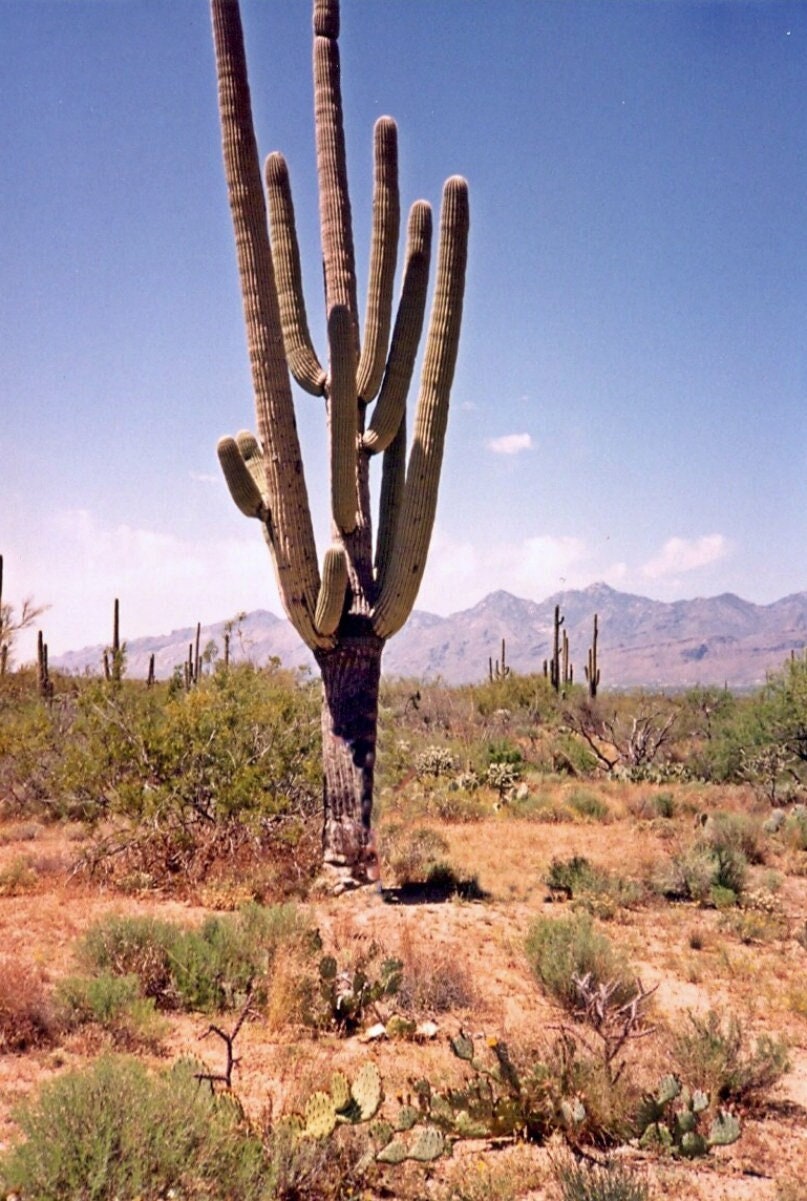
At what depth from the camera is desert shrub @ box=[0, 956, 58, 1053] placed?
496 cm

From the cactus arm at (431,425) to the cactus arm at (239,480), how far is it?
1500 millimetres

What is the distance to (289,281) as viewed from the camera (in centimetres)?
982

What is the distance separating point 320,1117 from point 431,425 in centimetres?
699

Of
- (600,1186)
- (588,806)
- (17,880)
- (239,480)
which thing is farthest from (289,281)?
(588,806)

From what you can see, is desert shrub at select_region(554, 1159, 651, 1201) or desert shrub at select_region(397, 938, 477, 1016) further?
desert shrub at select_region(397, 938, 477, 1016)

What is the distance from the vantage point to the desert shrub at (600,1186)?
3.17 metres

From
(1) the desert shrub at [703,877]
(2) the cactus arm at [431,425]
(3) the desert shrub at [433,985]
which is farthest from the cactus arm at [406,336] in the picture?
(1) the desert shrub at [703,877]

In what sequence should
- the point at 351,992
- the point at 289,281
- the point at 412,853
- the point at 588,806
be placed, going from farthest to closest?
the point at 588,806, the point at 412,853, the point at 289,281, the point at 351,992

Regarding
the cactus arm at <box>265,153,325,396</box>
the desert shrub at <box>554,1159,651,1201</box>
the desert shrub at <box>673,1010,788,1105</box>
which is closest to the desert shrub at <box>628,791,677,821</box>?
the cactus arm at <box>265,153,325,396</box>

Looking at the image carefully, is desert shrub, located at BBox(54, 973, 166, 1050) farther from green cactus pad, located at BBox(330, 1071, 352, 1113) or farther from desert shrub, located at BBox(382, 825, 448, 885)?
desert shrub, located at BBox(382, 825, 448, 885)

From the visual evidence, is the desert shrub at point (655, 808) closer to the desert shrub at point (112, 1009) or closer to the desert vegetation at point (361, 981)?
the desert vegetation at point (361, 981)

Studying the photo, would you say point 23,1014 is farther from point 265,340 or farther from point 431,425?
point 431,425

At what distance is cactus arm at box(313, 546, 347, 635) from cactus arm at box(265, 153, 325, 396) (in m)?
2.29

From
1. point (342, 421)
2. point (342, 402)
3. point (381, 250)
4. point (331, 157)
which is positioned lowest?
point (342, 421)
